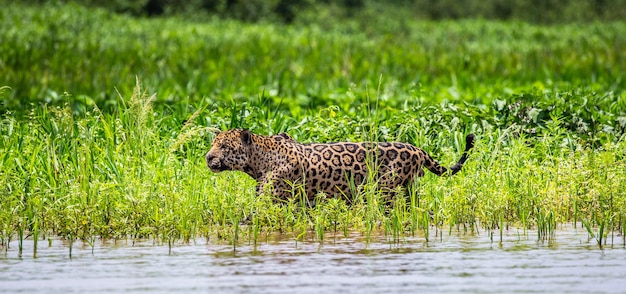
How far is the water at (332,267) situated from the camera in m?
5.76

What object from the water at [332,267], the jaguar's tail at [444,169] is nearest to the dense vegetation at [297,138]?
the jaguar's tail at [444,169]

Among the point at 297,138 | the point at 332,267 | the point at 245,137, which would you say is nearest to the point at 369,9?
the point at 297,138

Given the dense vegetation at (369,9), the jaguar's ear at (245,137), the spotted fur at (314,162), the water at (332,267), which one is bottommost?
the water at (332,267)

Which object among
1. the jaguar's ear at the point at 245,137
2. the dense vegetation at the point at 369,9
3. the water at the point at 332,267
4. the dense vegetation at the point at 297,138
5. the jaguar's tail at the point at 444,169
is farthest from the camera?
the dense vegetation at the point at 369,9

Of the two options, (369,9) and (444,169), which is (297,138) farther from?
(369,9)

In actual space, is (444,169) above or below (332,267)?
above

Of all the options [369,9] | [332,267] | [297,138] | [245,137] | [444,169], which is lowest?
[332,267]

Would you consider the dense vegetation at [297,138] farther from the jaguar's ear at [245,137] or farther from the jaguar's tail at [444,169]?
the jaguar's ear at [245,137]

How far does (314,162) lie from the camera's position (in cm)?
849

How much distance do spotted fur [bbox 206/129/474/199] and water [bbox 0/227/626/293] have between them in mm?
905

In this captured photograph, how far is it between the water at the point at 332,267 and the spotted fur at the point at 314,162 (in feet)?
2.97

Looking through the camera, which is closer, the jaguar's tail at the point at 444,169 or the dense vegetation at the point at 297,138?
the dense vegetation at the point at 297,138

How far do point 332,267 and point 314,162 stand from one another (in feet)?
7.17

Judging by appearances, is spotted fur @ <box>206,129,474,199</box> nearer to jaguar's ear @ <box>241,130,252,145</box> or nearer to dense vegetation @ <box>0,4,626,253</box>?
jaguar's ear @ <box>241,130,252,145</box>
